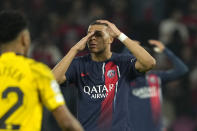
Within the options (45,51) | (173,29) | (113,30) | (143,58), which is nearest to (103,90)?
(143,58)

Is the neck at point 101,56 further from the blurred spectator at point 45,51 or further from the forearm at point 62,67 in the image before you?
the blurred spectator at point 45,51

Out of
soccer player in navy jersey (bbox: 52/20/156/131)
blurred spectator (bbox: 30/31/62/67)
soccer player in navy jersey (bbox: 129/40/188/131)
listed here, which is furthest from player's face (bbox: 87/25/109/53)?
blurred spectator (bbox: 30/31/62/67)

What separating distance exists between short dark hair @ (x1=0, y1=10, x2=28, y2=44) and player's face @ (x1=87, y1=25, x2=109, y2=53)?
1870 millimetres

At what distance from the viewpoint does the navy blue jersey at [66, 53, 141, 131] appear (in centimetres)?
555

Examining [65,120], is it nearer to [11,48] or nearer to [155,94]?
[11,48]

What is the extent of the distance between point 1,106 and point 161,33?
28.1ft

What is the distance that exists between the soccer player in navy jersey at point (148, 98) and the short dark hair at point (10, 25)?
145 inches

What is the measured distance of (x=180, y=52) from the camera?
454 inches

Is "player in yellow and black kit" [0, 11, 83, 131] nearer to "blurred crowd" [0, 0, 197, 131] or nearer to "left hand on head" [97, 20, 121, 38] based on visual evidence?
"left hand on head" [97, 20, 121, 38]

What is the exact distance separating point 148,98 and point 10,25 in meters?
4.22

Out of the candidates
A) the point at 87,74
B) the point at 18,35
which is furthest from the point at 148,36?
the point at 18,35

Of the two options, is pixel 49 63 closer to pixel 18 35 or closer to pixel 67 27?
pixel 67 27

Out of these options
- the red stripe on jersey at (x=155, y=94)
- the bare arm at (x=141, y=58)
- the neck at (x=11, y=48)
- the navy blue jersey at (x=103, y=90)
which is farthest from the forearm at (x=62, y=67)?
the red stripe on jersey at (x=155, y=94)

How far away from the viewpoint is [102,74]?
571 cm
